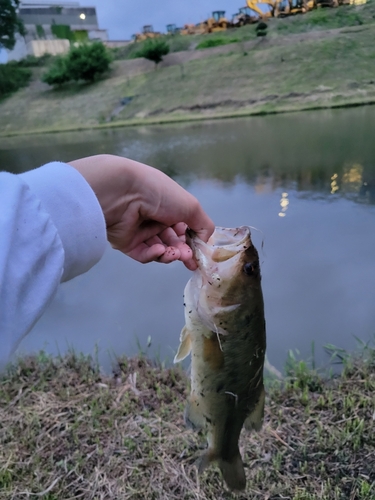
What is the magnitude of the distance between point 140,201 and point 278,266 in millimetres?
2073

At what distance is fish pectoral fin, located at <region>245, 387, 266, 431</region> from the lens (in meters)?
1.29

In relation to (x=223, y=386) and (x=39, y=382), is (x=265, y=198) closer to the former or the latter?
(x=39, y=382)

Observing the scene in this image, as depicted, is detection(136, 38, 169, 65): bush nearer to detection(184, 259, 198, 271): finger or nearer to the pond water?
the pond water

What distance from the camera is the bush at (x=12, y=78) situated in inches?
655

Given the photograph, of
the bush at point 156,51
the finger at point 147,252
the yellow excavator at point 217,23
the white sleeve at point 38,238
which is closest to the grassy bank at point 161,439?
the finger at point 147,252

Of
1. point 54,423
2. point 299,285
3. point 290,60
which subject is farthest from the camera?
point 290,60

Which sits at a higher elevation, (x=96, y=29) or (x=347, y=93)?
(x=96, y=29)

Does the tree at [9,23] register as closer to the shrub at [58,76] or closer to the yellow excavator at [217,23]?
the shrub at [58,76]

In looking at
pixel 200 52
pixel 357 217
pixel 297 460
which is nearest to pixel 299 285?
pixel 357 217

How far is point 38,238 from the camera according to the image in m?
0.77

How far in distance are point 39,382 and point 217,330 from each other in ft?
4.44

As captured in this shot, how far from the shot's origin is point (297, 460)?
1.59 metres

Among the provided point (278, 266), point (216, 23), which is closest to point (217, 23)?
point (216, 23)

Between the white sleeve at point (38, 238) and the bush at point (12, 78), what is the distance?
1809 centimetres
